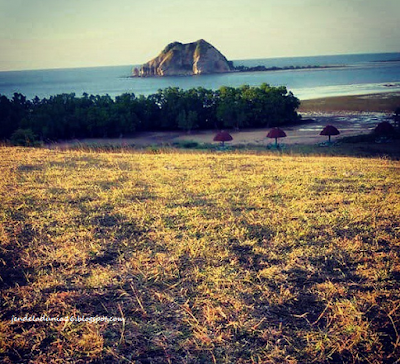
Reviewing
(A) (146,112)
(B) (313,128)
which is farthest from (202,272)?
(A) (146,112)

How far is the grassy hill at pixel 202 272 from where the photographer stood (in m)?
2.66

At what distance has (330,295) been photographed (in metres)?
3.23

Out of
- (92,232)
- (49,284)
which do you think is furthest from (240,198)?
(49,284)

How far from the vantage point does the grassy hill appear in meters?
2.66

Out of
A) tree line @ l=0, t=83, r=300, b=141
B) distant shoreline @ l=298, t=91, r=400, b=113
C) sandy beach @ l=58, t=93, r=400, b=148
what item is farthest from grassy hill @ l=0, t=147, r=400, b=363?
distant shoreline @ l=298, t=91, r=400, b=113

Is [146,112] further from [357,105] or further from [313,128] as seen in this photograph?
[357,105]

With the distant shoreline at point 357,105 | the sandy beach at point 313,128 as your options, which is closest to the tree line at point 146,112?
the sandy beach at point 313,128

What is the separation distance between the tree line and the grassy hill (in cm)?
3790

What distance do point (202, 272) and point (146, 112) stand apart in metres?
45.3

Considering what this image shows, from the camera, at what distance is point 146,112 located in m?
47.4

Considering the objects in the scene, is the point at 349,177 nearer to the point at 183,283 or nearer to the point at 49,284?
the point at 183,283

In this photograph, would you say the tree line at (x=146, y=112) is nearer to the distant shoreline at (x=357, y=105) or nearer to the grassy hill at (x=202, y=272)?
the distant shoreline at (x=357, y=105)

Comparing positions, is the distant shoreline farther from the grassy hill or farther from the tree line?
the grassy hill

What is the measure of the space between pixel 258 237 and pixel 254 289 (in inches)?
47.2
